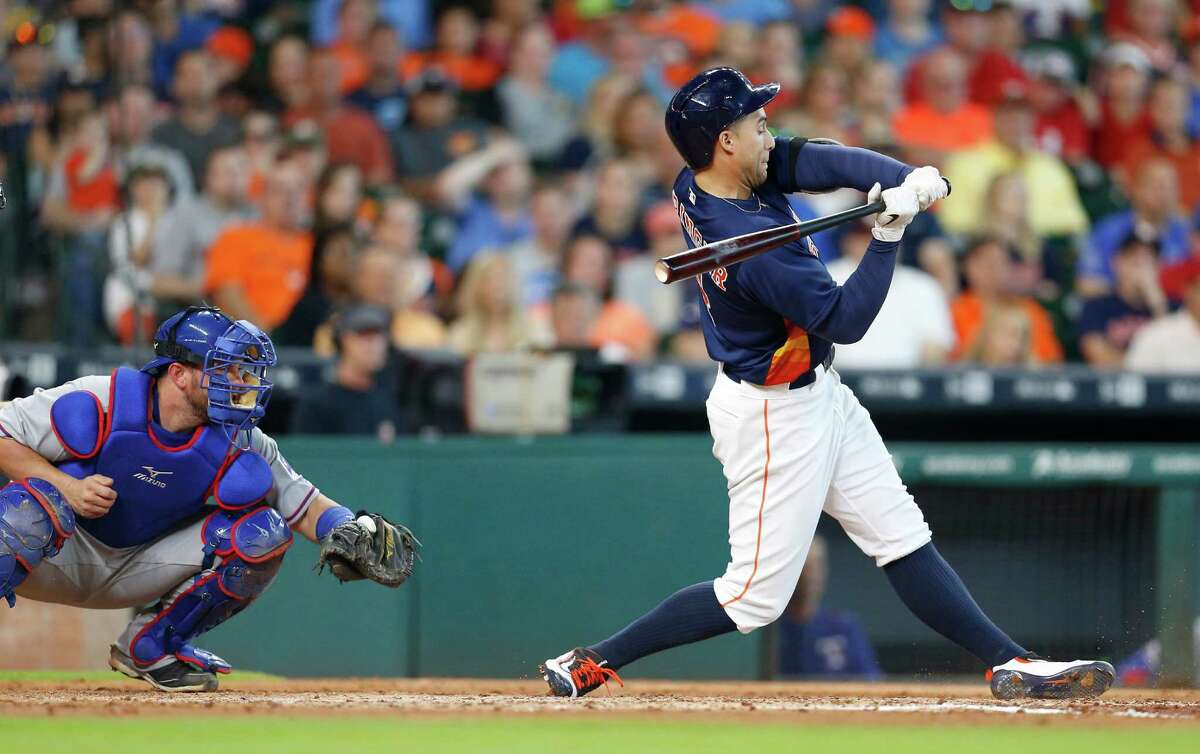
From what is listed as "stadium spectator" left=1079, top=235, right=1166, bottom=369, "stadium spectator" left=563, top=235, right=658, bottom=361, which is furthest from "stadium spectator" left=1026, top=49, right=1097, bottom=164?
"stadium spectator" left=563, top=235, right=658, bottom=361

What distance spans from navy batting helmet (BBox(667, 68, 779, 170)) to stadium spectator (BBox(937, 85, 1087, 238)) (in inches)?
185

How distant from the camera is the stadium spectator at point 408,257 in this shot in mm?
7668

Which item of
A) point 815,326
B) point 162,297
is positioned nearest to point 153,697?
point 815,326

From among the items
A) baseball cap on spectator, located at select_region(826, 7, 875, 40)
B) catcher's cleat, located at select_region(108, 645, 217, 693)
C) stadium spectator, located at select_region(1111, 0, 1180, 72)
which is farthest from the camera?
stadium spectator, located at select_region(1111, 0, 1180, 72)

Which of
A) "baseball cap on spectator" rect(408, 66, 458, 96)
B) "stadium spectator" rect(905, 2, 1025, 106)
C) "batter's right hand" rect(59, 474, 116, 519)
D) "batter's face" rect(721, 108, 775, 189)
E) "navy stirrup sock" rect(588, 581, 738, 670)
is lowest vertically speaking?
"navy stirrup sock" rect(588, 581, 738, 670)

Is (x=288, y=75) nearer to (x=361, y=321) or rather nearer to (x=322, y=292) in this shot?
(x=322, y=292)

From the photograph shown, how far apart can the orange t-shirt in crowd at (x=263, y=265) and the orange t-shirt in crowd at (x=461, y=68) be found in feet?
5.73

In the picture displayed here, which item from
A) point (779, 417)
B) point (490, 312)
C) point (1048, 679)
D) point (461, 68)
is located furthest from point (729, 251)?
point (461, 68)

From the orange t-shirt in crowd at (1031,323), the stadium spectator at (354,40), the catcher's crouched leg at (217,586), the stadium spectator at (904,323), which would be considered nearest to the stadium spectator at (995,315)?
the orange t-shirt in crowd at (1031,323)

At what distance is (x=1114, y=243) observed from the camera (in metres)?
8.69

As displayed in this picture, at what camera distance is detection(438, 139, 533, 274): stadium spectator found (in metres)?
8.30

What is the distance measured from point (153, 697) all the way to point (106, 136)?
11.5ft

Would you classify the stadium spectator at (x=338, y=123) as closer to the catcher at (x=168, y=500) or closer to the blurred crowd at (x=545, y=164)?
the blurred crowd at (x=545, y=164)

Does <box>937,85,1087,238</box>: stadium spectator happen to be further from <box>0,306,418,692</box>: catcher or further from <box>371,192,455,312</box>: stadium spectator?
<box>0,306,418,692</box>: catcher
